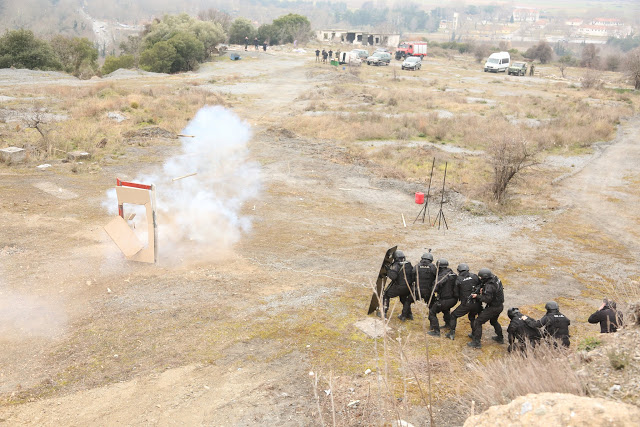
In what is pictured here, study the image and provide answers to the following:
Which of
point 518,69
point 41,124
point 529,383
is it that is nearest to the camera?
point 529,383

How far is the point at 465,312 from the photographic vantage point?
8.57 metres

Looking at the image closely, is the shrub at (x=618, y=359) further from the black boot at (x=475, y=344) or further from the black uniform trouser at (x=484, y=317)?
the black boot at (x=475, y=344)

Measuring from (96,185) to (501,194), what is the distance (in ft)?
41.5

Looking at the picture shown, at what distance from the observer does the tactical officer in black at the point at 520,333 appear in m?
7.81

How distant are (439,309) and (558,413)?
4.49 metres

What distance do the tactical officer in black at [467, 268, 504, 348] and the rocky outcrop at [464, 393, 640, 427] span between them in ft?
12.2

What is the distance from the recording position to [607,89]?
44.2m

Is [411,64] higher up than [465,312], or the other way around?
[411,64]

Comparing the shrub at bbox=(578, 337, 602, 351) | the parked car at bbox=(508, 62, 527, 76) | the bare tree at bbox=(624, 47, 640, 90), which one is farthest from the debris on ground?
the parked car at bbox=(508, 62, 527, 76)

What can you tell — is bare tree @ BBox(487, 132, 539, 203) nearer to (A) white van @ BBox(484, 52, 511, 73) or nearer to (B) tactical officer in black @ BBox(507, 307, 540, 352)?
(B) tactical officer in black @ BBox(507, 307, 540, 352)

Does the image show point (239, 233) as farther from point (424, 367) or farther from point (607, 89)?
point (607, 89)

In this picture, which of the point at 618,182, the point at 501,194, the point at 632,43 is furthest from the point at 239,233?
the point at 632,43

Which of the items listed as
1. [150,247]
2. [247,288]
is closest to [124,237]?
[150,247]

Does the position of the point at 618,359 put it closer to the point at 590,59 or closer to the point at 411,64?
the point at 411,64
